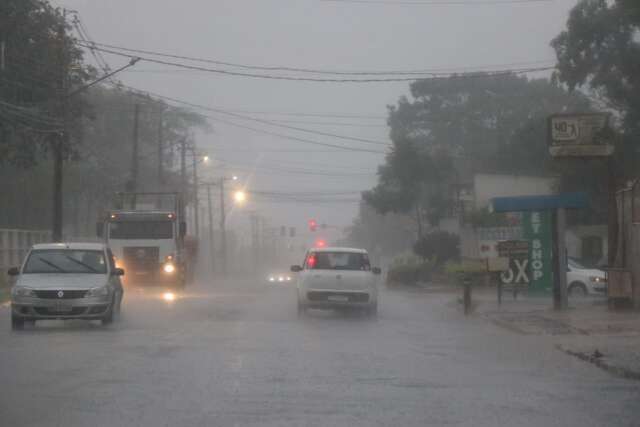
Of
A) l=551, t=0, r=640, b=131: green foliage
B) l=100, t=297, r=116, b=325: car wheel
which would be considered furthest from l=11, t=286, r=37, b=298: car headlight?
l=551, t=0, r=640, b=131: green foliage

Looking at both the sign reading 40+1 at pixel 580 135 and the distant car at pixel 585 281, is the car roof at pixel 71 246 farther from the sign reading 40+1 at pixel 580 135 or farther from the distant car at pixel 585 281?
the distant car at pixel 585 281

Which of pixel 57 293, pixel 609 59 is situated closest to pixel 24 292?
pixel 57 293

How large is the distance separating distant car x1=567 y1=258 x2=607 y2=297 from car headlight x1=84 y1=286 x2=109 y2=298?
17980mm

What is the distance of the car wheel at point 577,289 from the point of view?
3262 centimetres

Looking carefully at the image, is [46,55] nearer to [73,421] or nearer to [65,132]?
[65,132]

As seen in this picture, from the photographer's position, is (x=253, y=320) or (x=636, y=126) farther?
(x=636, y=126)

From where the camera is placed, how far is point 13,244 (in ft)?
142

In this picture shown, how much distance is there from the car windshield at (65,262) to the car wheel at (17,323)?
118 cm

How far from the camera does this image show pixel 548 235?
99.7 feet

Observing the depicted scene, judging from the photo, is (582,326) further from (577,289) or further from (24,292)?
(577,289)

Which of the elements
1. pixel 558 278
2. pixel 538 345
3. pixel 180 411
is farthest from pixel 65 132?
pixel 180 411

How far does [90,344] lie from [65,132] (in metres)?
23.3

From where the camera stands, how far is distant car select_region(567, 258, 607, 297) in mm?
32344

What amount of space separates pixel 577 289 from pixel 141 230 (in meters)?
16.9
